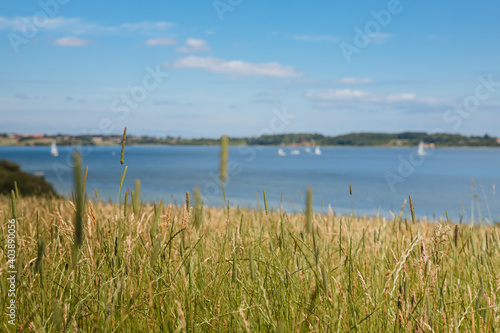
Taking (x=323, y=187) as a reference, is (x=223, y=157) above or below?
above

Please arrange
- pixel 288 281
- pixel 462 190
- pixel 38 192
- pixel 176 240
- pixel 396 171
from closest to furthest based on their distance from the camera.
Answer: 1. pixel 288 281
2. pixel 176 240
3. pixel 38 192
4. pixel 462 190
5. pixel 396 171

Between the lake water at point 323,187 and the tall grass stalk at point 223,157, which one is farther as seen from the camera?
the lake water at point 323,187

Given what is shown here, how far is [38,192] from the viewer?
51.4 ft

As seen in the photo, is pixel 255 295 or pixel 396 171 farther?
pixel 396 171

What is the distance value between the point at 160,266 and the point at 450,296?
182cm

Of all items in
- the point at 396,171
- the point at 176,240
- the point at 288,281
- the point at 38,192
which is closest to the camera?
the point at 288,281

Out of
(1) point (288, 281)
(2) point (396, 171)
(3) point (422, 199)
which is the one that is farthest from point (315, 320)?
(2) point (396, 171)

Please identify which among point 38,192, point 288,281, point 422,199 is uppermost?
point 288,281

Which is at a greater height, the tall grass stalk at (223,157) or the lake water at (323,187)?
the tall grass stalk at (223,157)

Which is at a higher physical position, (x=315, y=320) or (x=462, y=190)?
(x=315, y=320)

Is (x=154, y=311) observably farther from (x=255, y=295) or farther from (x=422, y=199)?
(x=422, y=199)

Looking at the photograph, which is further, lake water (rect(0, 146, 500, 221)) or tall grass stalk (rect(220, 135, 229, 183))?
lake water (rect(0, 146, 500, 221))

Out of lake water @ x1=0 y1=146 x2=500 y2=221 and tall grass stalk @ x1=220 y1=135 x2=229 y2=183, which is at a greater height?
tall grass stalk @ x1=220 y1=135 x2=229 y2=183

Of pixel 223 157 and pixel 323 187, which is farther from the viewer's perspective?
pixel 323 187
